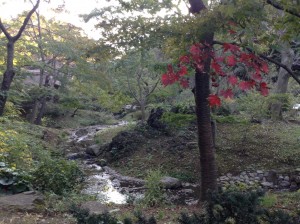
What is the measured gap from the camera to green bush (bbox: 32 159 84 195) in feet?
23.8

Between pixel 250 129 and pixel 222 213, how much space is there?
9921 millimetres

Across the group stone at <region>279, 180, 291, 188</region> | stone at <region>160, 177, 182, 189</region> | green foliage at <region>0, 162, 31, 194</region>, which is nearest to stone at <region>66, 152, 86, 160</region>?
stone at <region>160, 177, 182, 189</region>

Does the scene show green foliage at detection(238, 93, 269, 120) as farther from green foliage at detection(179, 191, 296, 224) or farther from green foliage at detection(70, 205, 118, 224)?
green foliage at detection(70, 205, 118, 224)

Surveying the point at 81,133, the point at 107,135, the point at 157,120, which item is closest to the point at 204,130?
the point at 157,120

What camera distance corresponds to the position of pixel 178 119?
13.2 meters

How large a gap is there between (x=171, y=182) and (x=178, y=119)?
4.36 m

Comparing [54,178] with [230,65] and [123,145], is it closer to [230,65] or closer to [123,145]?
[230,65]

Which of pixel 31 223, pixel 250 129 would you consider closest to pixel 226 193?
pixel 31 223

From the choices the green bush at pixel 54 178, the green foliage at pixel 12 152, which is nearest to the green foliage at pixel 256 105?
the green bush at pixel 54 178

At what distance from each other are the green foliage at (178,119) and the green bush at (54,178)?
5849mm

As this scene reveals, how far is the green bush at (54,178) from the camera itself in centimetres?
725

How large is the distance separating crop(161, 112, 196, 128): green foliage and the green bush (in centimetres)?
585

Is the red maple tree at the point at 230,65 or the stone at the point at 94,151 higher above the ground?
the red maple tree at the point at 230,65

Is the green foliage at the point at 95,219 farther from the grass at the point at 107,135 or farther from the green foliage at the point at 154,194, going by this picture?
the grass at the point at 107,135
